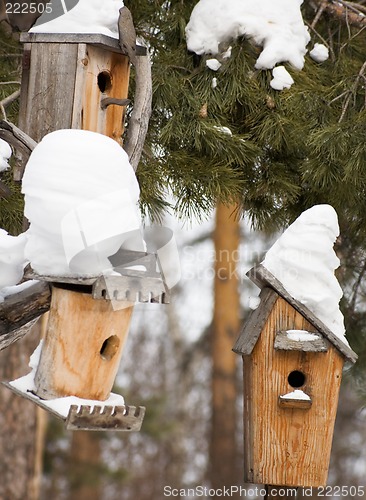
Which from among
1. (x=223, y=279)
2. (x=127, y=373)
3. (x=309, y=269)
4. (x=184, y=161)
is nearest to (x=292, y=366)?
(x=309, y=269)

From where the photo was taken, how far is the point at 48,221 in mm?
1887

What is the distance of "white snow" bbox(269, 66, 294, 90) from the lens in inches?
106

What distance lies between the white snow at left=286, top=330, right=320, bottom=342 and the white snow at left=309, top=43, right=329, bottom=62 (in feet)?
3.38

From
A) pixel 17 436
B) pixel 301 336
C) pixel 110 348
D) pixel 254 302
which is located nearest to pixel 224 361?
pixel 17 436

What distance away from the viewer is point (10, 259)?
211 centimetres

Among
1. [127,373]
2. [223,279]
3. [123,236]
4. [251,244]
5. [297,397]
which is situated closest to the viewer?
[123,236]

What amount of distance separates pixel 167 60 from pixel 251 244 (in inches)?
220

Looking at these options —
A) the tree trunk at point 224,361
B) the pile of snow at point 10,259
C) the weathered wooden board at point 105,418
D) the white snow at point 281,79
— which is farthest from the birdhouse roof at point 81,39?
the tree trunk at point 224,361

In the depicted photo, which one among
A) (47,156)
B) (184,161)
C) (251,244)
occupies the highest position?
(251,244)

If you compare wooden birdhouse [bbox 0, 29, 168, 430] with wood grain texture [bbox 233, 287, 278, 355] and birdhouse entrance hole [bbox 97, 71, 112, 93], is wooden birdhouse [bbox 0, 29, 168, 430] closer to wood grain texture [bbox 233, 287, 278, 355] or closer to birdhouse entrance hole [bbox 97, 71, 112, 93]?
birdhouse entrance hole [bbox 97, 71, 112, 93]

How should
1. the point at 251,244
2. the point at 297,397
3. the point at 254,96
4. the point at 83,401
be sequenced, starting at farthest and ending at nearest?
the point at 251,244, the point at 254,96, the point at 297,397, the point at 83,401

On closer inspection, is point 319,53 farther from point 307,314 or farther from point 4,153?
point 4,153

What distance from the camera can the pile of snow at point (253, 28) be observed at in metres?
2.68

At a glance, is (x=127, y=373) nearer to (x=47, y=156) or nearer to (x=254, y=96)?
(x=254, y=96)
